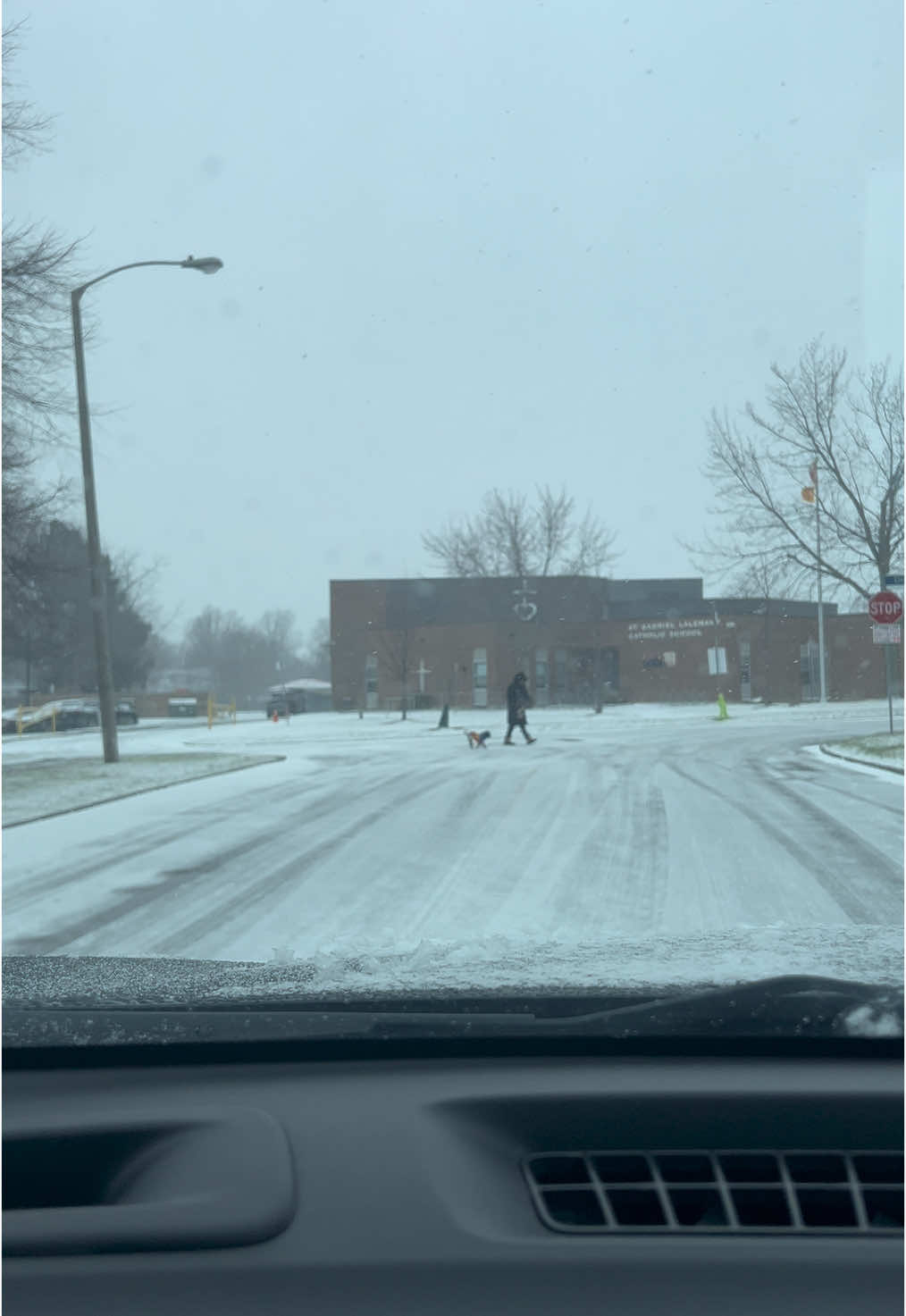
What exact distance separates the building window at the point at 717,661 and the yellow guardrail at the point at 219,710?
14130 millimetres

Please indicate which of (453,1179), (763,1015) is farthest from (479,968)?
(453,1179)

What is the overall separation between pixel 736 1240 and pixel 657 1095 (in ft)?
0.80

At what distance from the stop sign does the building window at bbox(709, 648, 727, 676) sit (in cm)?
830

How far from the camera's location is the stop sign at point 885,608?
21595 millimetres

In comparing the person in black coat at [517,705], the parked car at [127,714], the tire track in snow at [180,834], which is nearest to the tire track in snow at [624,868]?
the tire track in snow at [180,834]

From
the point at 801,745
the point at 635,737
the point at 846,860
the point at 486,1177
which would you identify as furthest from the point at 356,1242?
the point at 635,737

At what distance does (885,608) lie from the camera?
21688 millimetres

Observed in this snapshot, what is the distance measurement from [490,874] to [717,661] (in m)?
21.6

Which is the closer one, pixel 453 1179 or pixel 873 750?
pixel 453 1179

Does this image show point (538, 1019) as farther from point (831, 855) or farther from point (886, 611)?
point (886, 611)

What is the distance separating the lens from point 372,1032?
6.73 feet

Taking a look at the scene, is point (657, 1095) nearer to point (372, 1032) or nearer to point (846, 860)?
point (372, 1032)

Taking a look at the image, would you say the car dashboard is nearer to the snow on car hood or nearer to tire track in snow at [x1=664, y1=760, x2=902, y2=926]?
the snow on car hood

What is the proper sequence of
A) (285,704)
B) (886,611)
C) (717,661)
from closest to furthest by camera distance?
(886,611) → (717,661) → (285,704)
